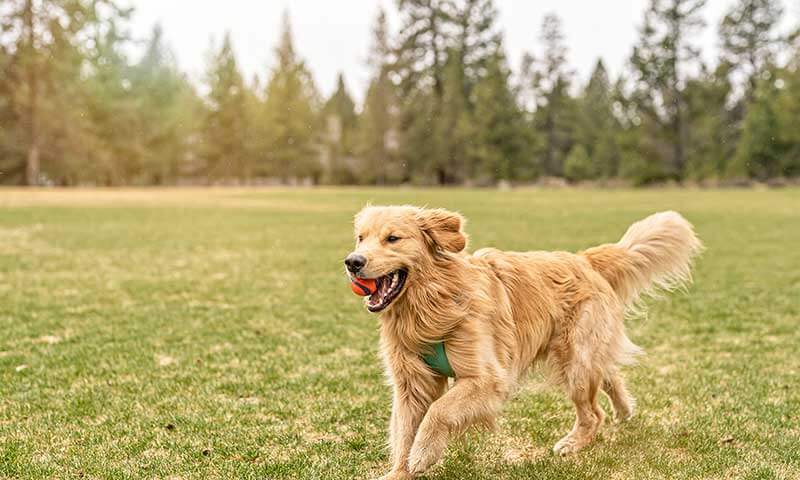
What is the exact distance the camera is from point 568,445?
4.23m

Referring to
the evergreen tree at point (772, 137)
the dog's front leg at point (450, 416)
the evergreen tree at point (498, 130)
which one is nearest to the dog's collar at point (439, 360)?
the dog's front leg at point (450, 416)

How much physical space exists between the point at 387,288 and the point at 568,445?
1595 millimetres

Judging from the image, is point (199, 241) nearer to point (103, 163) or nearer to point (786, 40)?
point (103, 163)

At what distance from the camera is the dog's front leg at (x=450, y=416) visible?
11.6ft

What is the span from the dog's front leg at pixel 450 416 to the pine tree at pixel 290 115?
74287 mm

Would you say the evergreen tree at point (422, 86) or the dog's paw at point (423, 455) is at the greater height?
the evergreen tree at point (422, 86)

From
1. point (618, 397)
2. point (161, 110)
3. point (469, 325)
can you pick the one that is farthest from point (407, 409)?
point (161, 110)

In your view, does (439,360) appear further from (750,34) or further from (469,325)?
(750,34)

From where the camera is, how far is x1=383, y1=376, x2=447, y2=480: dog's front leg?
380cm

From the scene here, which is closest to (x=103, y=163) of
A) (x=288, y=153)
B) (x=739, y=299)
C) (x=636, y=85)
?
(x=288, y=153)

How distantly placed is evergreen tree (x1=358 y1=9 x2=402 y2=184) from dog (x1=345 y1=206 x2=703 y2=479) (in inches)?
2520

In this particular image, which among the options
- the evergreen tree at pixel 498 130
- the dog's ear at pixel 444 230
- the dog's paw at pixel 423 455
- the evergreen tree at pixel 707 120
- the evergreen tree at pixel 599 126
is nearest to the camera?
the dog's paw at pixel 423 455

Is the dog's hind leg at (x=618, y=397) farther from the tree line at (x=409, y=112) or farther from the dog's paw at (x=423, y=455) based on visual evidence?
the tree line at (x=409, y=112)

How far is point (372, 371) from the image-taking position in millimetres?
6016
